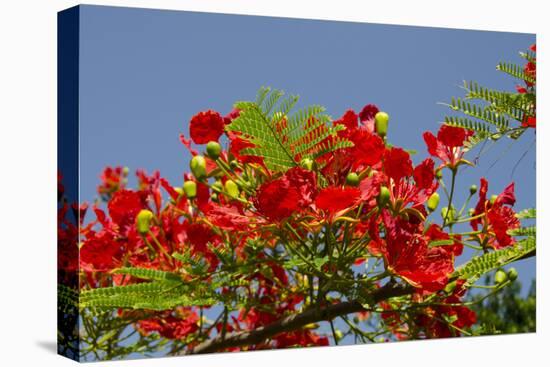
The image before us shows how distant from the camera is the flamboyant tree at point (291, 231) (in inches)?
60.5

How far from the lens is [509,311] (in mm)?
3188

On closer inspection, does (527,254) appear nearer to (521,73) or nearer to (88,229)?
(521,73)

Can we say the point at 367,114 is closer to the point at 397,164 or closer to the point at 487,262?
the point at 397,164


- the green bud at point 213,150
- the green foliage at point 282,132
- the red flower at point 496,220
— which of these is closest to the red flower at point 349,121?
the green foliage at point 282,132

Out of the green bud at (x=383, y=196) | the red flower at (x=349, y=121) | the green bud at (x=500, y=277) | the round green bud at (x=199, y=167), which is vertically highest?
the red flower at (x=349, y=121)

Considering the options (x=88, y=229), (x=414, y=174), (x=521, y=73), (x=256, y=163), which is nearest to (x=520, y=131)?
(x=521, y=73)

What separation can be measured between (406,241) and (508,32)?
5.06 ft

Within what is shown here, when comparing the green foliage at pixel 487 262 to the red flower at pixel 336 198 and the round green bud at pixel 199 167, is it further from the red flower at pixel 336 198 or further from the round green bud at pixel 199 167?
the round green bud at pixel 199 167

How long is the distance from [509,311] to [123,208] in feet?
5.84

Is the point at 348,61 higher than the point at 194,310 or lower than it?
higher

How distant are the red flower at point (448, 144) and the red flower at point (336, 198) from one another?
15.7 inches

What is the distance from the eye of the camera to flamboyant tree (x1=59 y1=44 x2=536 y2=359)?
60.5 inches

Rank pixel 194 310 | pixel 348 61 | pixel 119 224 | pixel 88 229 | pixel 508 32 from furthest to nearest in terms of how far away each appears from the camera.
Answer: pixel 508 32 < pixel 348 61 < pixel 194 310 < pixel 88 229 < pixel 119 224

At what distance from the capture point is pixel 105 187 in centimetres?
246
